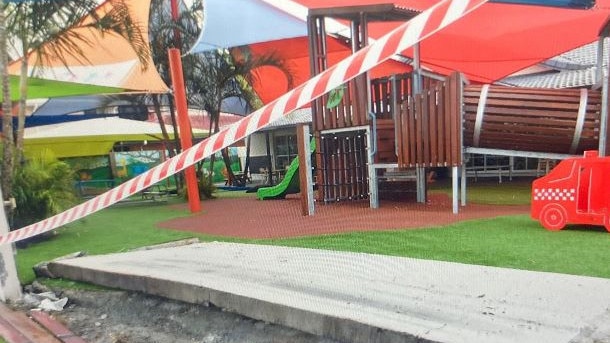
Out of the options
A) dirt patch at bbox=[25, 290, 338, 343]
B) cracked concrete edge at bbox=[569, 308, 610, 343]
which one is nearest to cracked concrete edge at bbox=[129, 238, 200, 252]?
dirt patch at bbox=[25, 290, 338, 343]

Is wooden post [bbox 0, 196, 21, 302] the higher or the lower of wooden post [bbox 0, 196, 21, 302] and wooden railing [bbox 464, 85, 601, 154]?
the lower

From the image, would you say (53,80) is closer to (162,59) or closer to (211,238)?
(162,59)

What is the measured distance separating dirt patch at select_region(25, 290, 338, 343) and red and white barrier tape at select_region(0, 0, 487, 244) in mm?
1149

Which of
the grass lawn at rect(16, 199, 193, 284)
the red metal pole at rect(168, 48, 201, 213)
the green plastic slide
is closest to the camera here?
the grass lawn at rect(16, 199, 193, 284)

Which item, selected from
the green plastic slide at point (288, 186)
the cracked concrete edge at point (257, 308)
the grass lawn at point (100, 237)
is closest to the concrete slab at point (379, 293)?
the cracked concrete edge at point (257, 308)

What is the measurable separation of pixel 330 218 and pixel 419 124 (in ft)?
7.83

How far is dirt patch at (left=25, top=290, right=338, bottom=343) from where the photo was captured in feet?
12.1

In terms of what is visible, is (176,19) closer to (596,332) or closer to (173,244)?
(173,244)

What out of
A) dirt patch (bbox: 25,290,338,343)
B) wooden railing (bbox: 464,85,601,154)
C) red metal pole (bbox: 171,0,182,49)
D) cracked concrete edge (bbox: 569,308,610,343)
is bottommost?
dirt patch (bbox: 25,290,338,343)

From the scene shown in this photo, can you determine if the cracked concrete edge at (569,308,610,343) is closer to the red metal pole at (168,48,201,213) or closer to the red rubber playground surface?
the red rubber playground surface

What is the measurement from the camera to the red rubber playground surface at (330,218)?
24.2 feet

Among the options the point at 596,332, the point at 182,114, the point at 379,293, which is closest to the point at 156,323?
the point at 379,293

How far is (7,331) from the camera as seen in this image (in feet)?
13.5

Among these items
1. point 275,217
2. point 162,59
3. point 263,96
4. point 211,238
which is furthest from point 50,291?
point 263,96
